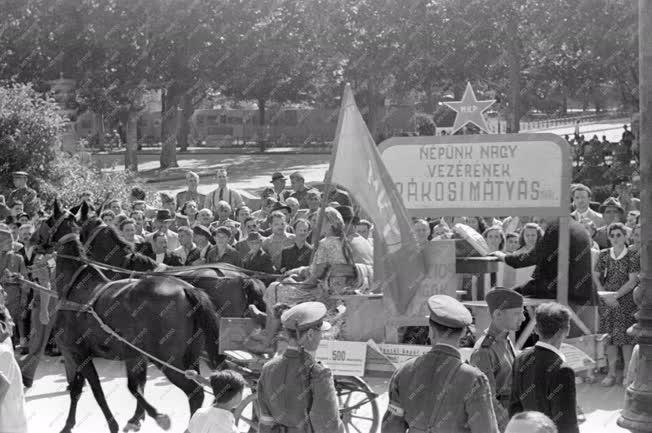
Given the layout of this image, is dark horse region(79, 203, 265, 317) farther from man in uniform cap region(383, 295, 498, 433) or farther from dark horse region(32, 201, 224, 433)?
man in uniform cap region(383, 295, 498, 433)

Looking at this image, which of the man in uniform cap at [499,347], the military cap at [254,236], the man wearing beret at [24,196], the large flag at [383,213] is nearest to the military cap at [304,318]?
the man in uniform cap at [499,347]

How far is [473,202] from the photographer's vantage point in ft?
31.6

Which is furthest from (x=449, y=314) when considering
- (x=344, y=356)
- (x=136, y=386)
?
(x=136, y=386)

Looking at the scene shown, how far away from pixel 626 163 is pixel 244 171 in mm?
16743

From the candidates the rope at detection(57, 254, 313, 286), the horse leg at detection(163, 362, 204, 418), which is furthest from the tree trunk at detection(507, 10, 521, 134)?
the horse leg at detection(163, 362, 204, 418)

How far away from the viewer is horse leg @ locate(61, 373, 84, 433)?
10.7 metres

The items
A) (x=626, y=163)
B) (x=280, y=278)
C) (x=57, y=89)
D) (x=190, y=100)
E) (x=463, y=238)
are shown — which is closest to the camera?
(x=463, y=238)

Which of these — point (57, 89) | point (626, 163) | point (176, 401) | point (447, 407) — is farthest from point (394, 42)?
point (447, 407)

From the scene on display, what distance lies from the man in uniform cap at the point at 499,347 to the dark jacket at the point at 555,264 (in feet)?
10.1

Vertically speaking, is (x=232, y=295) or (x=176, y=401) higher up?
(x=232, y=295)

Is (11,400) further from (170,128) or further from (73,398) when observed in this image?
(170,128)

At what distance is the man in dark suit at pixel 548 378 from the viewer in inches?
230

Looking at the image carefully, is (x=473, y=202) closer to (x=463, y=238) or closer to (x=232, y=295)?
(x=463, y=238)

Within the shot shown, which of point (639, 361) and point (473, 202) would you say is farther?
point (473, 202)
